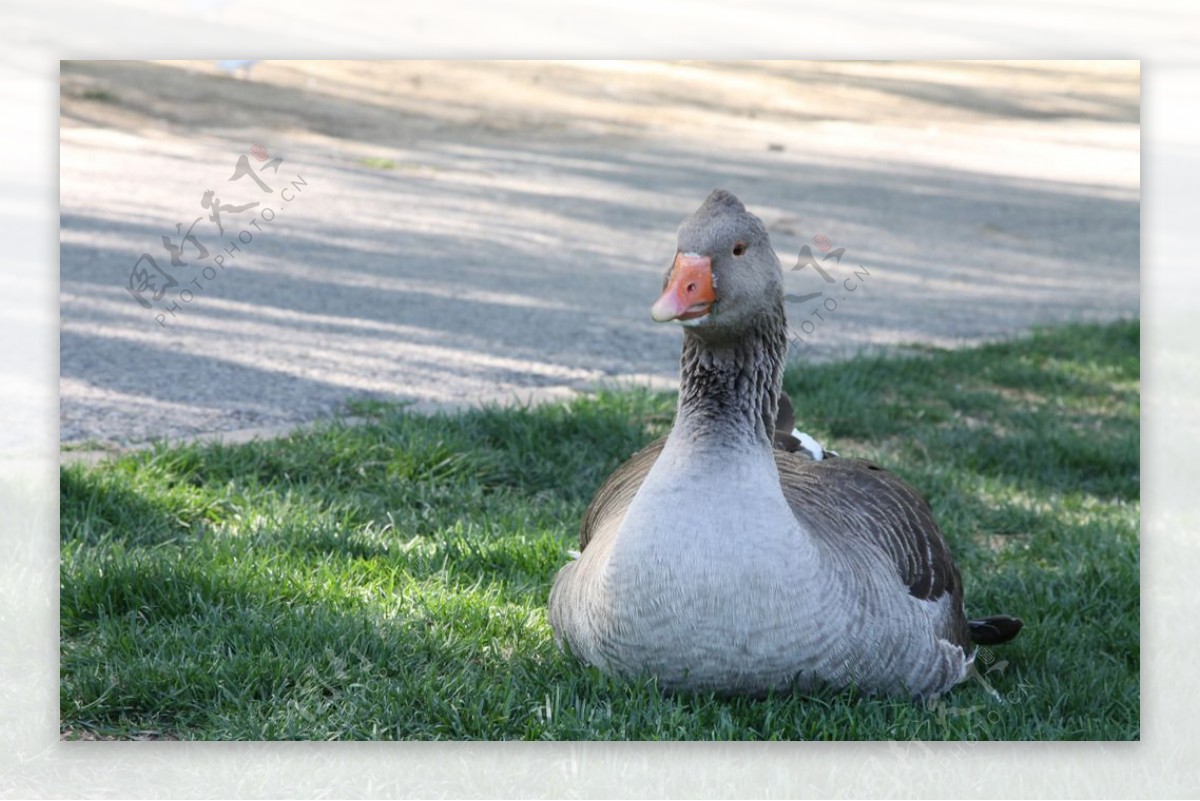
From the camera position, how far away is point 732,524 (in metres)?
3.02

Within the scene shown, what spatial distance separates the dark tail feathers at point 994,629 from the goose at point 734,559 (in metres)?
0.35

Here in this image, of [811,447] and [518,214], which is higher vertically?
[518,214]

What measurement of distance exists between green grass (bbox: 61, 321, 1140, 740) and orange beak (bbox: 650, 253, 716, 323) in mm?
857

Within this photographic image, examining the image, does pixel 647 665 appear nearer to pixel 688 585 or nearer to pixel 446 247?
pixel 688 585

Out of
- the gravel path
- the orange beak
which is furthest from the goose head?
the gravel path

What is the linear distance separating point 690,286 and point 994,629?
1400 mm

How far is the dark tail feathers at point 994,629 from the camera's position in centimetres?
372

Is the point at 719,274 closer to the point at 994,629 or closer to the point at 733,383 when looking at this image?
the point at 733,383

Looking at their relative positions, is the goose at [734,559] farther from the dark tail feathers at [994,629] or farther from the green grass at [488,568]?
the dark tail feathers at [994,629]

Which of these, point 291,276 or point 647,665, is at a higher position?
point 291,276

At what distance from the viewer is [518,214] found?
9.07 meters

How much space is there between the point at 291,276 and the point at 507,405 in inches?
91.8

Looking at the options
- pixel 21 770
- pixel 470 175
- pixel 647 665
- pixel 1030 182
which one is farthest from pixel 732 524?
pixel 1030 182

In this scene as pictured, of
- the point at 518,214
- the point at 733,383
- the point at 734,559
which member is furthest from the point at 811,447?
the point at 518,214
